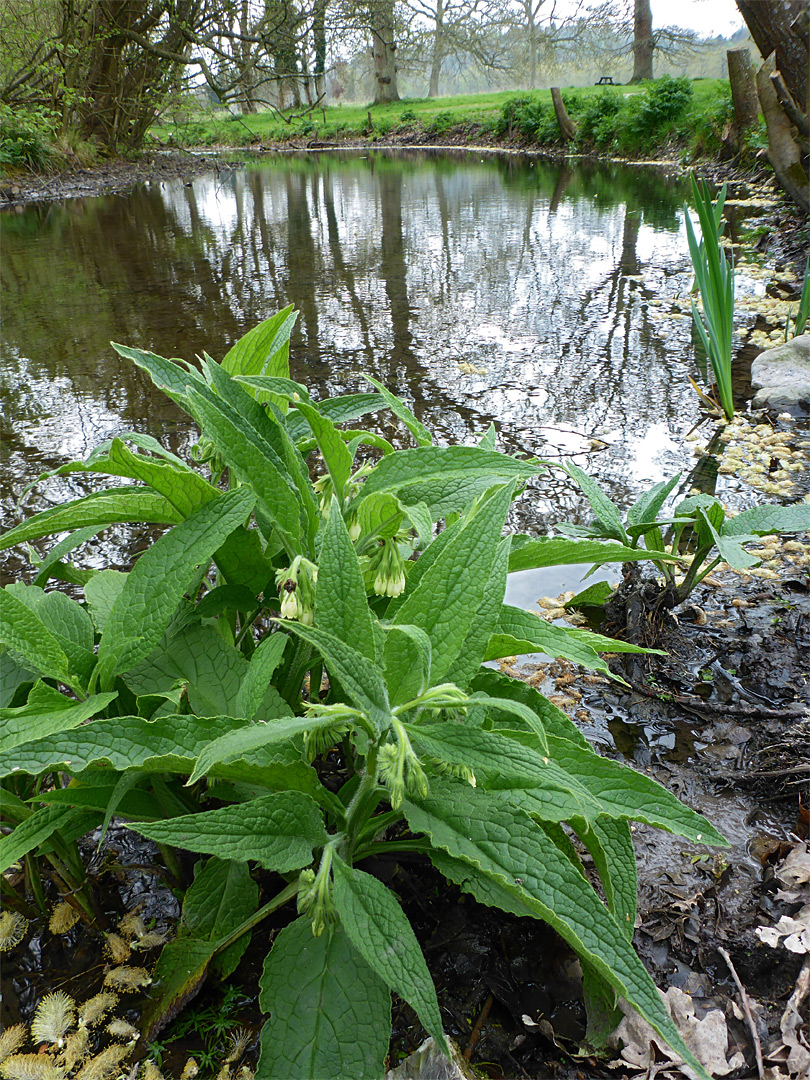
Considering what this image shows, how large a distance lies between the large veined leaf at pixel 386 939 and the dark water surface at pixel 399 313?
211cm

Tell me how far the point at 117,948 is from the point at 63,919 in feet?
0.49

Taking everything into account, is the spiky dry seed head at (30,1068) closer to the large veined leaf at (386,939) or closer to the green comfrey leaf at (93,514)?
the large veined leaf at (386,939)

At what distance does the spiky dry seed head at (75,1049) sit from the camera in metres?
1.16

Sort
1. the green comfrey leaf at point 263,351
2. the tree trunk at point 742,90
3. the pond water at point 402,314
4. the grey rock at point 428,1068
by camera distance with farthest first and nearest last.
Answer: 1. the tree trunk at point 742,90
2. the pond water at point 402,314
3. the green comfrey leaf at point 263,351
4. the grey rock at point 428,1068

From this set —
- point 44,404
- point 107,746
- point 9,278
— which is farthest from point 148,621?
point 9,278

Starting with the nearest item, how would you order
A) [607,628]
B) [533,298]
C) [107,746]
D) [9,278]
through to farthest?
1. [107,746]
2. [607,628]
3. [533,298]
4. [9,278]

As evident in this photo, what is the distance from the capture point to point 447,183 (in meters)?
13.2

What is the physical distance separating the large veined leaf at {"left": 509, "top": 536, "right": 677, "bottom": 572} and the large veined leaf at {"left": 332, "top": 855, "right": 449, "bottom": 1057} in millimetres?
647

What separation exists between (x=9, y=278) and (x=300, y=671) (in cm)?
729

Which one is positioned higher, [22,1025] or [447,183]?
[447,183]

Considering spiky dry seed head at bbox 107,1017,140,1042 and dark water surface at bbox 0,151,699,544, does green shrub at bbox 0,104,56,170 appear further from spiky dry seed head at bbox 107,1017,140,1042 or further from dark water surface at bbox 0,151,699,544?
spiky dry seed head at bbox 107,1017,140,1042

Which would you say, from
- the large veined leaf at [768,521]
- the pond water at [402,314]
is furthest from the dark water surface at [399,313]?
the large veined leaf at [768,521]

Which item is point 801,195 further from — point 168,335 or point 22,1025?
point 22,1025

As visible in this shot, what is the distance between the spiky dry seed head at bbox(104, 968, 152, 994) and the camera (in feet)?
4.14
